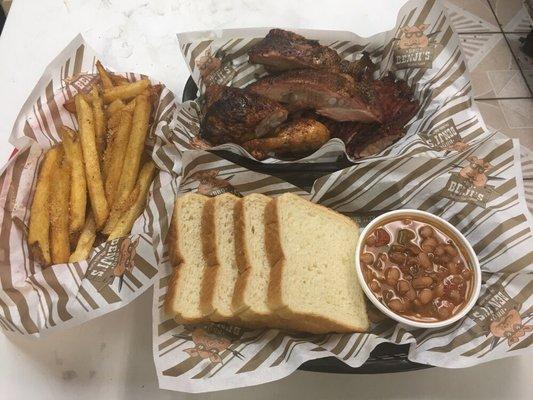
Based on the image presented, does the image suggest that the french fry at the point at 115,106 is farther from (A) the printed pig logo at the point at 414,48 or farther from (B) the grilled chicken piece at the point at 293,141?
(A) the printed pig logo at the point at 414,48

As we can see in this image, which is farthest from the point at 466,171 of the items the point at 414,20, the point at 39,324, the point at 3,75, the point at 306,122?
the point at 3,75

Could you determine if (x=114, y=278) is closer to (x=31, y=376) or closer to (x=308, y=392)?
(x=31, y=376)

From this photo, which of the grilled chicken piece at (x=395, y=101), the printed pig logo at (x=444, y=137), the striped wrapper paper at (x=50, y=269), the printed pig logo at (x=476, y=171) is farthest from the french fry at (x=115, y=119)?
the printed pig logo at (x=476, y=171)

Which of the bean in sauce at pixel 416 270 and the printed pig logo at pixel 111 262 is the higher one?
the printed pig logo at pixel 111 262

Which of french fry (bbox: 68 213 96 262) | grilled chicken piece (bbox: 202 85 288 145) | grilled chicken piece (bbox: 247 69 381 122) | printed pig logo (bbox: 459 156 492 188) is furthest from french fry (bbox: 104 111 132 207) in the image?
printed pig logo (bbox: 459 156 492 188)

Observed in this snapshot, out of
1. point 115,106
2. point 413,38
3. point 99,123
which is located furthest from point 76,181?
point 413,38

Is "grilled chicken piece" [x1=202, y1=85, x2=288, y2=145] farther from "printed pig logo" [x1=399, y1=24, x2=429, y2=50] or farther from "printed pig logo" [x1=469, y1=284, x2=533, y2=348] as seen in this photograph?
"printed pig logo" [x1=469, y1=284, x2=533, y2=348]

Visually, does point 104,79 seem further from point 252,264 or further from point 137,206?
point 252,264
